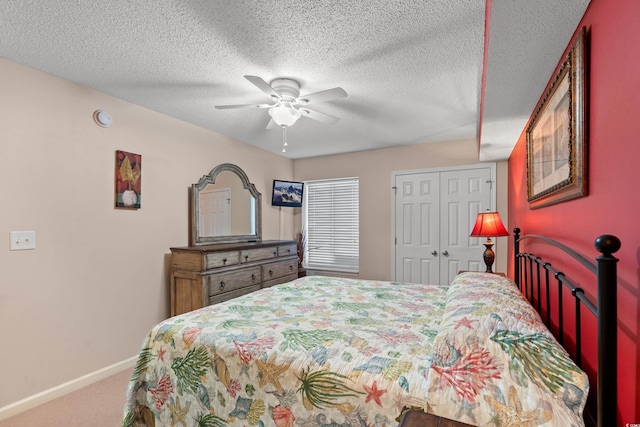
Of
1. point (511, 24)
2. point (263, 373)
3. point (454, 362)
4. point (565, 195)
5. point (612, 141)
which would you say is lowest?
point (263, 373)

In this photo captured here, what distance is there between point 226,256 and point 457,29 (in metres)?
2.75

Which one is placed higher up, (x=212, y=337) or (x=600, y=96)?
(x=600, y=96)

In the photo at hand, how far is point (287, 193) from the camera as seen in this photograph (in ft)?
16.0

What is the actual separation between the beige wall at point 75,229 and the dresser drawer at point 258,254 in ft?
2.20

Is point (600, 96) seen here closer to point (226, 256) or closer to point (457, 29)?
point (457, 29)

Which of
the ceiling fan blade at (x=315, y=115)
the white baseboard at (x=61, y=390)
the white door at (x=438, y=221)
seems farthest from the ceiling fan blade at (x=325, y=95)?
the white baseboard at (x=61, y=390)

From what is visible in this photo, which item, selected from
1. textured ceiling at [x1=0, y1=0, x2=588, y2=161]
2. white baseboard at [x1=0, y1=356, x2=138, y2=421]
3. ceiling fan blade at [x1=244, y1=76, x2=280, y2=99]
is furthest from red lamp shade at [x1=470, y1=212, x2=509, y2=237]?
white baseboard at [x1=0, y1=356, x2=138, y2=421]

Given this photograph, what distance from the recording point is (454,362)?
3.47 ft

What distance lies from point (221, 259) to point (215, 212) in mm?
755

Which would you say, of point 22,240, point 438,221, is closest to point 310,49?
point 22,240

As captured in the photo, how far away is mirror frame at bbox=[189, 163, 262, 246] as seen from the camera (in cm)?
345

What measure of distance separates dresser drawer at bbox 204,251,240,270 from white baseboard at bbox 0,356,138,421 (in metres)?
1.09

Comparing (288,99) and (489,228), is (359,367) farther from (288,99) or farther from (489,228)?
(489,228)

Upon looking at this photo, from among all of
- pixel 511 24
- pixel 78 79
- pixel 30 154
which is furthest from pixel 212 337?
pixel 78 79
